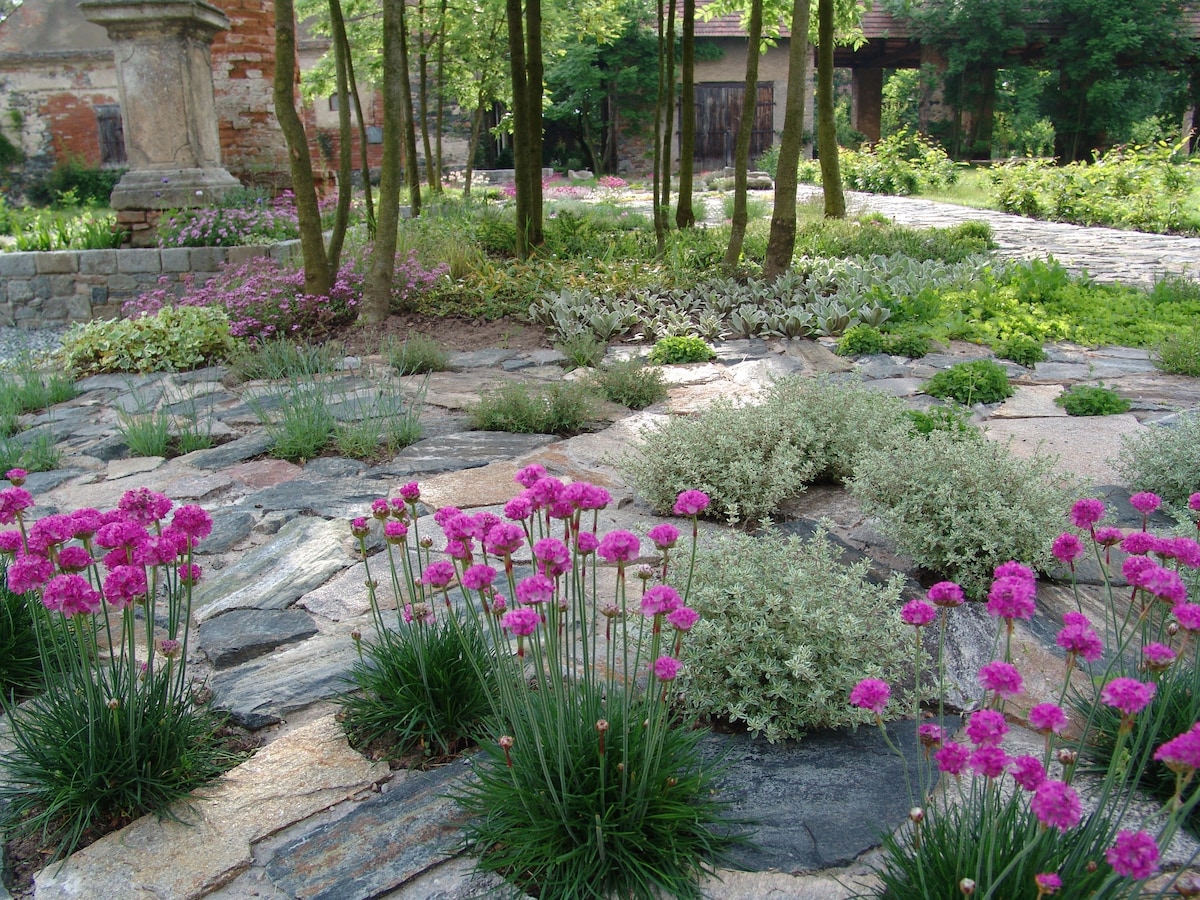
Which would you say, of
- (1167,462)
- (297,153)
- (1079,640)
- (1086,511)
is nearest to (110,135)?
(297,153)

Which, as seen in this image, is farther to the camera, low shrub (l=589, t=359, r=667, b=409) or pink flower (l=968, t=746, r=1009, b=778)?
low shrub (l=589, t=359, r=667, b=409)

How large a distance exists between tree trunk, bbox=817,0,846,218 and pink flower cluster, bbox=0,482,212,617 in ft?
31.2

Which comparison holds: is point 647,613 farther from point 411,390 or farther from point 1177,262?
point 1177,262

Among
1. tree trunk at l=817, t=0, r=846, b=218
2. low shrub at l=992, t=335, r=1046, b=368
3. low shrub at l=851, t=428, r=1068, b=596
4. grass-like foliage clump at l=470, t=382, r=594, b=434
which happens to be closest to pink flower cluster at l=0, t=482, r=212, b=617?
low shrub at l=851, t=428, r=1068, b=596

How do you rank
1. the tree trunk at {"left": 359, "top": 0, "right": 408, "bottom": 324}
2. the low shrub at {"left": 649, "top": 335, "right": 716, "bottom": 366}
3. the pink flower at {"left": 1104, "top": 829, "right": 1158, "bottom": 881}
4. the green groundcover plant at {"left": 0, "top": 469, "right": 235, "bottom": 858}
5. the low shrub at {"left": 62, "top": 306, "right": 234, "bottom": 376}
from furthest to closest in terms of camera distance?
the low shrub at {"left": 62, "top": 306, "right": 234, "bottom": 376}, the tree trunk at {"left": 359, "top": 0, "right": 408, "bottom": 324}, the low shrub at {"left": 649, "top": 335, "right": 716, "bottom": 366}, the green groundcover plant at {"left": 0, "top": 469, "right": 235, "bottom": 858}, the pink flower at {"left": 1104, "top": 829, "right": 1158, "bottom": 881}

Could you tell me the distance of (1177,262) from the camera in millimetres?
9109

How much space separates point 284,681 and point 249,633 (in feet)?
1.24

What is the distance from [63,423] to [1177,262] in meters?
9.78

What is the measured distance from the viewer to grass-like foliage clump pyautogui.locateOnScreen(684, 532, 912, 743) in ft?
6.83

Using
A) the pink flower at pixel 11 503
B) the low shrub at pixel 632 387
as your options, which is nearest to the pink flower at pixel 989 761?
the pink flower at pixel 11 503

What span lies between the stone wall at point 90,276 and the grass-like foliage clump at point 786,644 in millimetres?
7749

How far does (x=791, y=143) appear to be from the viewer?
6.83 meters

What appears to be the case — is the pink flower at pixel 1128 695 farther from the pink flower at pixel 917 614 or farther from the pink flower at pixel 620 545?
the pink flower at pixel 620 545

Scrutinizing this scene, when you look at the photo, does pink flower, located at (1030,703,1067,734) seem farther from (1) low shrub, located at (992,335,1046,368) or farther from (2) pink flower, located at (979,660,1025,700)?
(1) low shrub, located at (992,335,1046,368)
